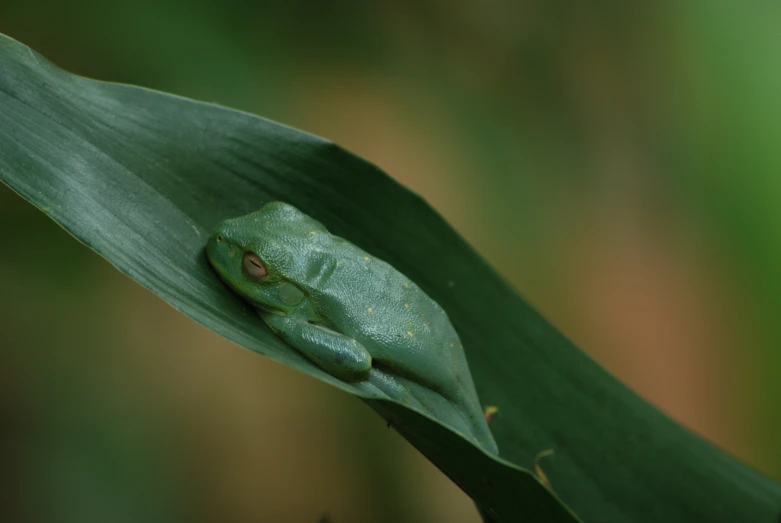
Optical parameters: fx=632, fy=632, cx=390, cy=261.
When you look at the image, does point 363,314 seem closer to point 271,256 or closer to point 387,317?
point 387,317

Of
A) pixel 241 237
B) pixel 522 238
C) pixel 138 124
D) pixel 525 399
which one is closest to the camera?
pixel 138 124

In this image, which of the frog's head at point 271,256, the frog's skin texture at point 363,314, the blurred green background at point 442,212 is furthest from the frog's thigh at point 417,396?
the blurred green background at point 442,212

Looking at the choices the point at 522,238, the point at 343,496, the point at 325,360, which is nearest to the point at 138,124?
the point at 325,360

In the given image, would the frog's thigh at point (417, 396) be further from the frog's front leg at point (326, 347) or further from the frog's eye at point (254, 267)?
the frog's eye at point (254, 267)

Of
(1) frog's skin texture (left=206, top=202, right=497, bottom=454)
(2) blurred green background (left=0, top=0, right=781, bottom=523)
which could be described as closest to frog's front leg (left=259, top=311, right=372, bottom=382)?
(1) frog's skin texture (left=206, top=202, right=497, bottom=454)

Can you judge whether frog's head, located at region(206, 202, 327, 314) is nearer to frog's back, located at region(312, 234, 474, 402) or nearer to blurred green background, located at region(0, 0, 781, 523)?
frog's back, located at region(312, 234, 474, 402)

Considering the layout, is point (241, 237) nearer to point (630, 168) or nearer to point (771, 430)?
point (630, 168)
